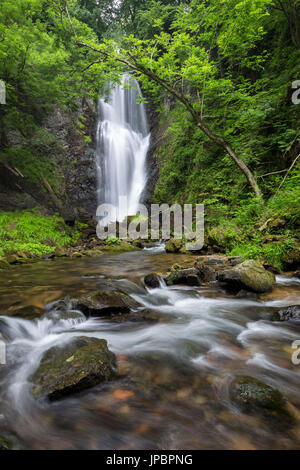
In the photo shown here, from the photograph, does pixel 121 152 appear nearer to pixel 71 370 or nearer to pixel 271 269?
pixel 271 269

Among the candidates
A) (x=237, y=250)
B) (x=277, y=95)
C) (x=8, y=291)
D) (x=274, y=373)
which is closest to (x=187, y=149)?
(x=277, y=95)

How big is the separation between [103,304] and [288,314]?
249cm

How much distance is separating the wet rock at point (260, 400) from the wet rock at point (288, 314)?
4.85 feet

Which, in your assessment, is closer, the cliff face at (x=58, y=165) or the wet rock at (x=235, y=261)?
the wet rock at (x=235, y=261)

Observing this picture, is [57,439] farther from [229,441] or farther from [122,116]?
[122,116]

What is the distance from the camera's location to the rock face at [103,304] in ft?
10.9

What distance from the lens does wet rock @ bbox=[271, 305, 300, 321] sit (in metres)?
3.07

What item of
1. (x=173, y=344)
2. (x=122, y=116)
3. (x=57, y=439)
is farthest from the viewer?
(x=122, y=116)

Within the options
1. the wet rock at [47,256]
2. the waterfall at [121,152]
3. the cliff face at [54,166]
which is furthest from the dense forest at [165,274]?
the waterfall at [121,152]

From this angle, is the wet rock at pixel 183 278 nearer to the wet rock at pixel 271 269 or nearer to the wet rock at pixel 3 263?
the wet rock at pixel 271 269

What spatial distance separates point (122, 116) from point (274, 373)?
24088mm

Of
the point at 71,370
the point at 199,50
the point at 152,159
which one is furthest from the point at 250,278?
the point at 152,159

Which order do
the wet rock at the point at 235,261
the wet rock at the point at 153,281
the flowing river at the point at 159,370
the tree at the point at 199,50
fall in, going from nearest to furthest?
the flowing river at the point at 159,370 → the wet rock at the point at 153,281 → the wet rock at the point at 235,261 → the tree at the point at 199,50
